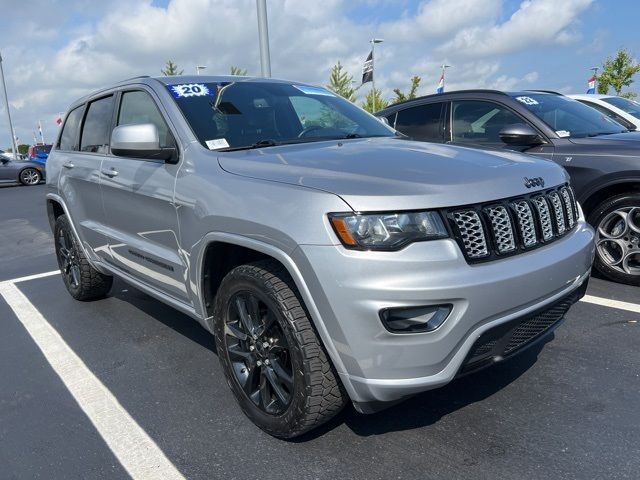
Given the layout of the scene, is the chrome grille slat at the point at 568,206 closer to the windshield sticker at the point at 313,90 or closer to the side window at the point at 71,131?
the windshield sticker at the point at 313,90

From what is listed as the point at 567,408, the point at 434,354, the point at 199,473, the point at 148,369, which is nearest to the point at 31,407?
the point at 148,369

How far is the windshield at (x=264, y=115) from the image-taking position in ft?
10.3

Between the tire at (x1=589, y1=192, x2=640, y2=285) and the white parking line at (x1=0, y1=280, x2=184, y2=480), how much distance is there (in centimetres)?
384

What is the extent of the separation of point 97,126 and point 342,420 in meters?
2.99

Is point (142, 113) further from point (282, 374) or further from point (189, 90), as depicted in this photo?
point (282, 374)

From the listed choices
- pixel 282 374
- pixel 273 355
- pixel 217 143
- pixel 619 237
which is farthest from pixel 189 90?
pixel 619 237

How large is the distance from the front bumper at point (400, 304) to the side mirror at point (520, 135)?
8.83 ft

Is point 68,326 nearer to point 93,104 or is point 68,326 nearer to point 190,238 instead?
point 93,104

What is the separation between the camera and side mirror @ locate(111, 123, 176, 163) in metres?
2.91

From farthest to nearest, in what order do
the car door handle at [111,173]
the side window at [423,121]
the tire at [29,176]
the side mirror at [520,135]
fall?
the tire at [29,176]
the side window at [423,121]
the side mirror at [520,135]
the car door handle at [111,173]

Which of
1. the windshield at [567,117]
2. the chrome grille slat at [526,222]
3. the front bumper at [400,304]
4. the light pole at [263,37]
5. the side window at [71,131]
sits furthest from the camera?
the light pole at [263,37]

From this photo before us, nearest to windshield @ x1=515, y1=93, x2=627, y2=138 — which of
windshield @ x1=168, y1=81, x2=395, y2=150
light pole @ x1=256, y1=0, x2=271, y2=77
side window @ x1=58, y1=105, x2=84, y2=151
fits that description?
windshield @ x1=168, y1=81, x2=395, y2=150

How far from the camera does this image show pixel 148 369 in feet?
11.5

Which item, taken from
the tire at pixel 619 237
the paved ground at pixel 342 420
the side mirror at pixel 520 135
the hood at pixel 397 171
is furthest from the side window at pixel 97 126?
the tire at pixel 619 237
